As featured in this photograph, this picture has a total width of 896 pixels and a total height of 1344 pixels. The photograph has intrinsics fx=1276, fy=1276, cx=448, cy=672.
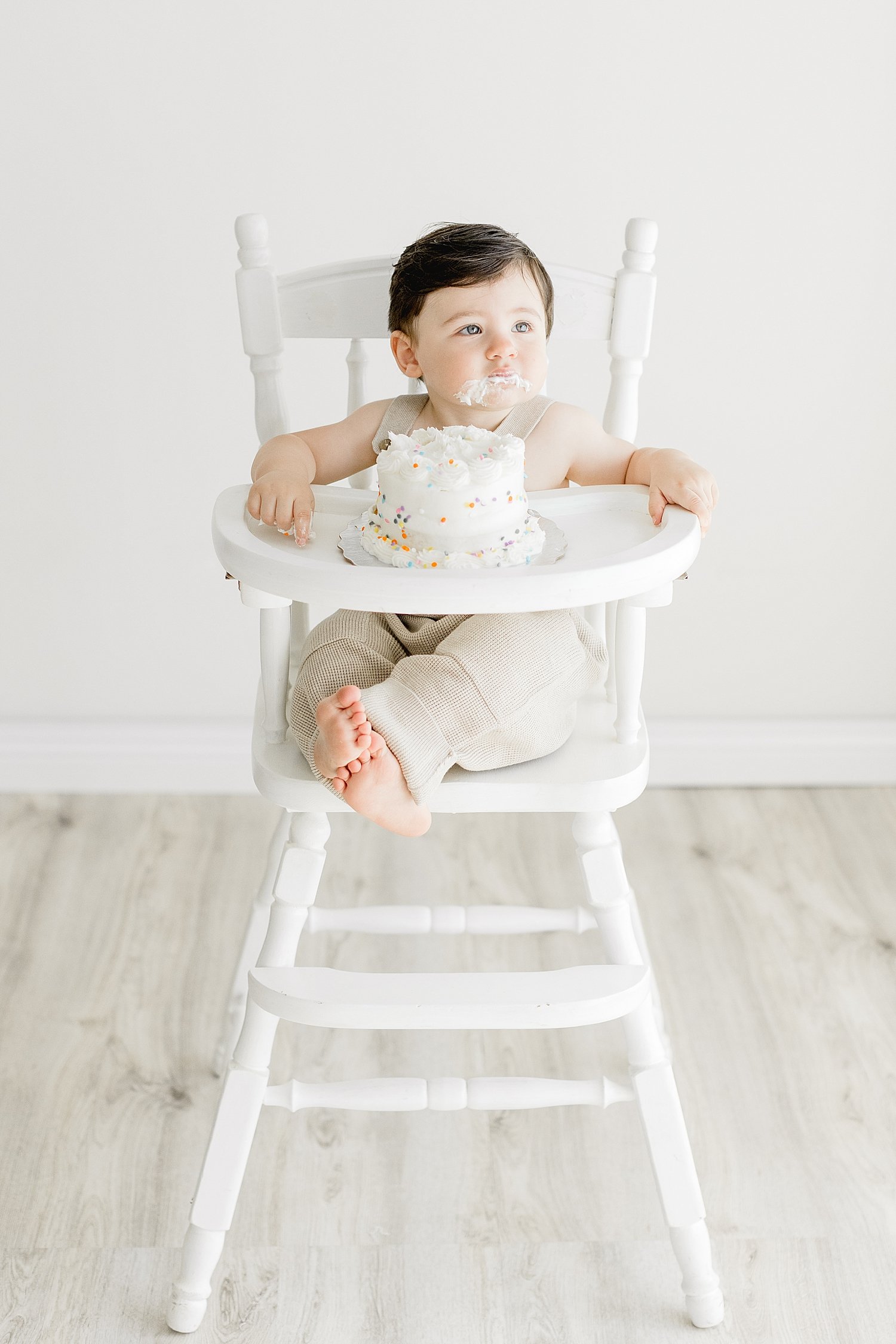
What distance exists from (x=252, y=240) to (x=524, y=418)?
0.97 ft

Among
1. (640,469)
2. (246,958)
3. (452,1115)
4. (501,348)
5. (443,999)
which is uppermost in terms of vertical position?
(501,348)

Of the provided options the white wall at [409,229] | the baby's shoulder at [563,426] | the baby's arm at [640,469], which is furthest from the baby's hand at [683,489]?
the white wall at [409,229]

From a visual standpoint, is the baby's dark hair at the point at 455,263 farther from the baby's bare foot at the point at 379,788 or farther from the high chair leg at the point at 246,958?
the high chair leg at the point at 246,958

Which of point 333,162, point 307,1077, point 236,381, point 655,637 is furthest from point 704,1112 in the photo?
point 333,162

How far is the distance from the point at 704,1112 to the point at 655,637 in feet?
2.37

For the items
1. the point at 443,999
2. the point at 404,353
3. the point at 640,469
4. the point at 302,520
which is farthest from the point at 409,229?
the point at 443,999

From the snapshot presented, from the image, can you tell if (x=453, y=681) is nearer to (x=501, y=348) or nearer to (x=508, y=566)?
(x=508, y=566)

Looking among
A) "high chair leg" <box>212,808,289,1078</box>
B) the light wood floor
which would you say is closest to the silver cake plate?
"high chair leg" <box>212,808,289,1078</box>

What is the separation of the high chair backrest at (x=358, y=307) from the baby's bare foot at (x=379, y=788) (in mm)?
414

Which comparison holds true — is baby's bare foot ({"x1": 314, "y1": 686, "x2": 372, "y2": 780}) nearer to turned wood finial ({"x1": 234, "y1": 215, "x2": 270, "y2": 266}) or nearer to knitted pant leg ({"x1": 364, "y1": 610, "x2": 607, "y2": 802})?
knitted pant leg ({"x1": 364, "y1": 610, "x2": 607, "y2": 802})

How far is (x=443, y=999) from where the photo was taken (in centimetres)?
98

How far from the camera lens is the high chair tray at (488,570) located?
2.80ft

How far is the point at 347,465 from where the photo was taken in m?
1.15

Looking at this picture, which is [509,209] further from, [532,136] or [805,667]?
[805,667]
